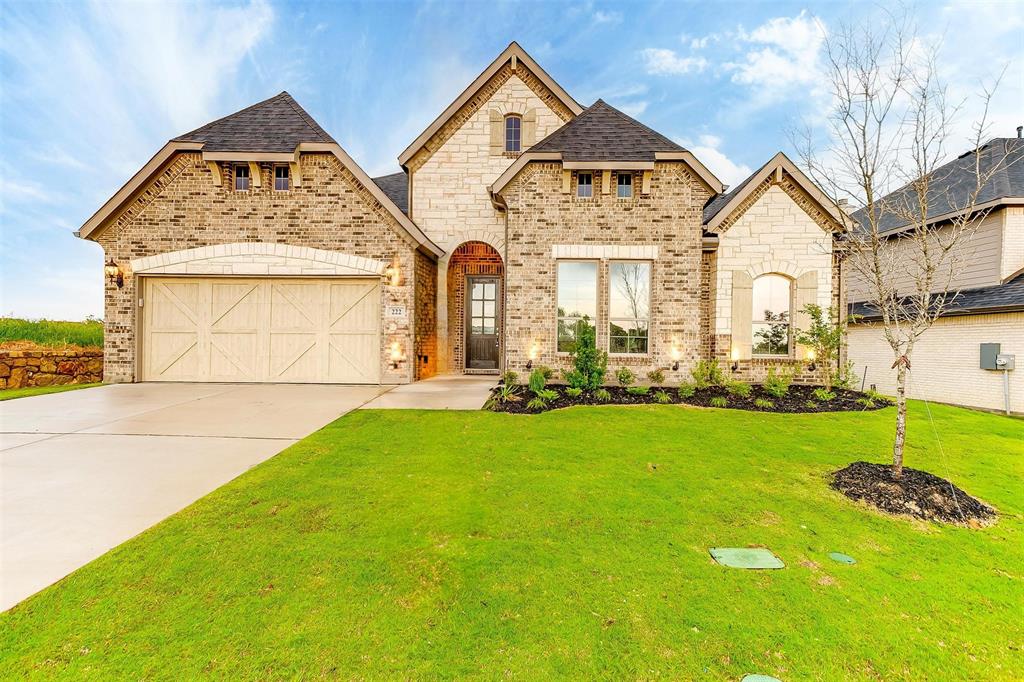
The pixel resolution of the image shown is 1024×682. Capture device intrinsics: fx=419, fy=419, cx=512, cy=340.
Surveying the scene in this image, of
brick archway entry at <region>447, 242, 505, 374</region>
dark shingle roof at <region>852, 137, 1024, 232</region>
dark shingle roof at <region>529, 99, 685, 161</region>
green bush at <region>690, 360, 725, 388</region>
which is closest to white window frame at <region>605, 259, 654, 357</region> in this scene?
green bush at <region>690, 360, 725, 388</region>

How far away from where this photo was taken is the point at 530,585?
2752mm

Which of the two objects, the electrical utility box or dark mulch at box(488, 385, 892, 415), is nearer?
dark mulch at box(488, 385, 892, 415)

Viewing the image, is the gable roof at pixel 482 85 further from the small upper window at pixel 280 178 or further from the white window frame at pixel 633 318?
the white window frame at pixel 633 318

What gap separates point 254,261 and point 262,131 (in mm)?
3259

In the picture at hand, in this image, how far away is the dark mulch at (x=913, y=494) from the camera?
397cm

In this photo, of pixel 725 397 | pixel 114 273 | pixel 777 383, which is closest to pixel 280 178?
pixel 114 273

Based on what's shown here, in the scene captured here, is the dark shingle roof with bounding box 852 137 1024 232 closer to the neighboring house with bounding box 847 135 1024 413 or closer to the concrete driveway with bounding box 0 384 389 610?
the neighboring house with bounding box 847 135 1024 413

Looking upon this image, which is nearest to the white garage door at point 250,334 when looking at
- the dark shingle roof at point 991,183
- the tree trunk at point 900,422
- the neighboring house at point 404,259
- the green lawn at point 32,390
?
the neighboring house at point 404,259

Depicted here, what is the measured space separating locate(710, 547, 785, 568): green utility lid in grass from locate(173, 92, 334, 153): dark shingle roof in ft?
36.7

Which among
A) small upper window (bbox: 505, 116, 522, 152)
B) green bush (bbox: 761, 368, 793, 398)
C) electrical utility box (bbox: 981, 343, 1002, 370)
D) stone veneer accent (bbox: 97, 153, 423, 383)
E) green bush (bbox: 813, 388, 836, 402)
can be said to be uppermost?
small upper window (bbox: 505, 116, 522, 152)

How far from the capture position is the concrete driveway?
123 inches

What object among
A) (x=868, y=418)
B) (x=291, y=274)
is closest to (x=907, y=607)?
(x=868, y=418)

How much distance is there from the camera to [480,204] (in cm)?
1234

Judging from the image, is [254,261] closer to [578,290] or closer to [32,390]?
[32,390]
